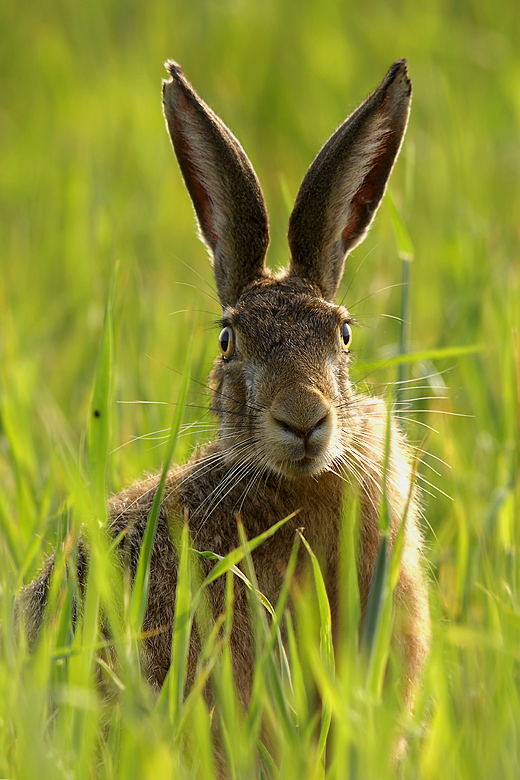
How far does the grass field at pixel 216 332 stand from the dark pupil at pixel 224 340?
33cm

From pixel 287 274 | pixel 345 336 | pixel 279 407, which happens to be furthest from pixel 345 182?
pixel 279 407

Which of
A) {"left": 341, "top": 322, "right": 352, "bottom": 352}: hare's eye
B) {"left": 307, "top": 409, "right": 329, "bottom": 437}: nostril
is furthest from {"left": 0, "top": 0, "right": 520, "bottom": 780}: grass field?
{"left": 307, "top": 409, "right": 329, "bottom": 437}: nostril

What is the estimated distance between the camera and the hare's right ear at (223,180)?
425 cm

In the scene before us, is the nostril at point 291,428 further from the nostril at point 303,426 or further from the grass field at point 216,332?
the grass field at point 216,332

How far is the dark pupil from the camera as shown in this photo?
4203mm

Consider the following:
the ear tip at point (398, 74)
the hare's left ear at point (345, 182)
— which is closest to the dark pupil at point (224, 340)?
the hare's left ear at point (345, 182)

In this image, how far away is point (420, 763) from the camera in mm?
2602

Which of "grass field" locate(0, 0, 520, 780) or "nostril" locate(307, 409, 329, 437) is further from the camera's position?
"nostril" locate(307, 409, 329, 437)

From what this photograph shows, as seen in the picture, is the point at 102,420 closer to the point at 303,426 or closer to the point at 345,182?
the point at 303,426

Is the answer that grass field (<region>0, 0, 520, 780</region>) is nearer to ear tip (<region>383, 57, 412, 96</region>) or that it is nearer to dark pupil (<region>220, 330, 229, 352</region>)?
dark pupil (<region>220, 330, 229, 352</region>)

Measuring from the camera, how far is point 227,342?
4203mm

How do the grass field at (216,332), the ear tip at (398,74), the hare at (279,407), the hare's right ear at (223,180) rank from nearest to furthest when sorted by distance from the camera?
the grass field at (216,332) → the hare at (279,407) → the ear tip at (398,74) → the hare's right ear at (223,180)

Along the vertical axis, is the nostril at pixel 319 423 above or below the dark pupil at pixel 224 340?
below

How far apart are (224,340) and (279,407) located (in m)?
0.75
